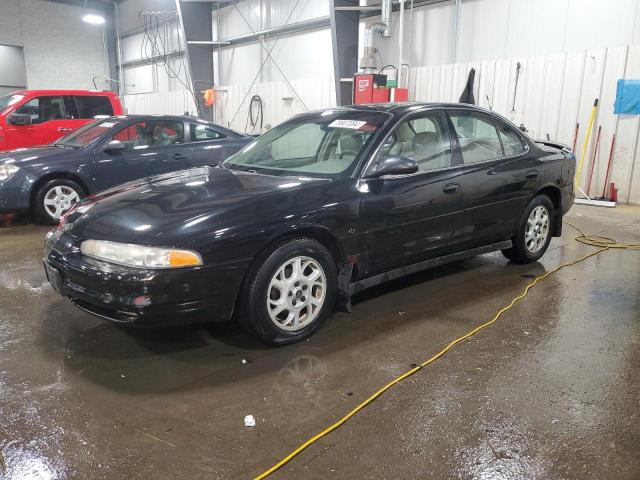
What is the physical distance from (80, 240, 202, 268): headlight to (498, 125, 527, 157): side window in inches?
110

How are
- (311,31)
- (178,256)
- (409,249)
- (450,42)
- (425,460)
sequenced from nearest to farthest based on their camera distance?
1. (425,460)
2. (178,256)
3. (409,249)
4. (450,42)
5. (311,31)

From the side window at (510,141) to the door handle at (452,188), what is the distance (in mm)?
769

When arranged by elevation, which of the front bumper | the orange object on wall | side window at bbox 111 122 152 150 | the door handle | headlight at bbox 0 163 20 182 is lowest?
the front bumper

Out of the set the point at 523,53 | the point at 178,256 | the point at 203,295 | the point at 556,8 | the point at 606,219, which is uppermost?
the point at 556,8

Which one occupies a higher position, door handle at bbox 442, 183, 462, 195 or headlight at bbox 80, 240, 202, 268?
door handle at bbox 442, 183, 462, 195

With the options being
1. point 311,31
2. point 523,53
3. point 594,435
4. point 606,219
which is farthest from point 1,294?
point 311,31

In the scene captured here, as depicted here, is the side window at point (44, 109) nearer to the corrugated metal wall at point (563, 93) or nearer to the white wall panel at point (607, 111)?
the corrugated metal wall at point (563, 93)

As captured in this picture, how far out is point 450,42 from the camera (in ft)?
32.6

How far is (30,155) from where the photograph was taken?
19.9 ft

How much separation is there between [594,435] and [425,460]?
781 mm

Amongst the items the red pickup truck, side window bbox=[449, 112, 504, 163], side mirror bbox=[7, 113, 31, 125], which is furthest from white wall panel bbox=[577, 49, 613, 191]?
side mirror bbox=[7, 113, 31, 125]

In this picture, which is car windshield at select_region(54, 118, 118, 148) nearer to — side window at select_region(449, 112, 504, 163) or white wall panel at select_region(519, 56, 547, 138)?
side window at select_region(449, 112, 504, 163)

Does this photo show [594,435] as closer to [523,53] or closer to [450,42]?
[523,53]

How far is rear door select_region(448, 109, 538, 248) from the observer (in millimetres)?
3850
